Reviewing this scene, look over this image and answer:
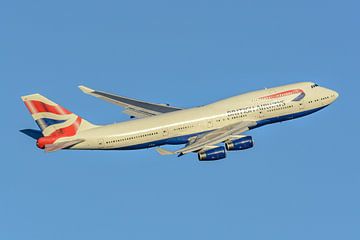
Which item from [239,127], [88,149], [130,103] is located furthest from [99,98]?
[239,127]

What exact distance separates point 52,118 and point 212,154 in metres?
23.5

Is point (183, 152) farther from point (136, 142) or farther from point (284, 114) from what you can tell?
point (284, 114)

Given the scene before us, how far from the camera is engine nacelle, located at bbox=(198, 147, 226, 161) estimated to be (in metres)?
130

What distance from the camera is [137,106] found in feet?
482

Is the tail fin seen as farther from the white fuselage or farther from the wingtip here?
the wingtip

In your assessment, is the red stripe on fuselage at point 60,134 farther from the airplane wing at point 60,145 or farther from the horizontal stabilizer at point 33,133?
the horizontal stabilizer at point 33,133

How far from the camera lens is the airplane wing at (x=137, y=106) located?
14662cm

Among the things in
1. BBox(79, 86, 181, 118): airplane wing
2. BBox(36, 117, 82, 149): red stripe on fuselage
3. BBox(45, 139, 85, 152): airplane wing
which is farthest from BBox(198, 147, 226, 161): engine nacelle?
BBox(36, 117, 82, 149): red stripe on fuselage

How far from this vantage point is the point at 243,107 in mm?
138875

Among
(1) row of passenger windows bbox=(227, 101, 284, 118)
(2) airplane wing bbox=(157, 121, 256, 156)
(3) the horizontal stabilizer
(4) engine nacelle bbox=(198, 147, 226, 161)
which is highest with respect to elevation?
(3) the horizontal stabilizer

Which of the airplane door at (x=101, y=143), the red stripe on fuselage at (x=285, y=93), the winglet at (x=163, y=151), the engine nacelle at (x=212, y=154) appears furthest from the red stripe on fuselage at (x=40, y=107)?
the red stripe on fuselage at (x=285, y=93)

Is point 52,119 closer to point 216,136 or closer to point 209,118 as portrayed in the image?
point 209,118

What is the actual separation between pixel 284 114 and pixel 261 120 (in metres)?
3.77

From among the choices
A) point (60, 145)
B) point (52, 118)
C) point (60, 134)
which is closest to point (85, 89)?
point (52, 118)
